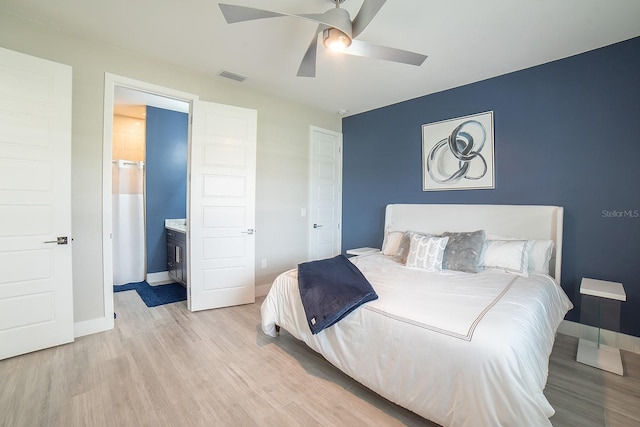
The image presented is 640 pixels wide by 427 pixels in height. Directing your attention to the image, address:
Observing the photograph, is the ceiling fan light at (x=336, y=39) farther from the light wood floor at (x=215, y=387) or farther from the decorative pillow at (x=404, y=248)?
the light wood floor at (x=215, y=387)

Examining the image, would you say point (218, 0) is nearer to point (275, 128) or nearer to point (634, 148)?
point (275, 128)

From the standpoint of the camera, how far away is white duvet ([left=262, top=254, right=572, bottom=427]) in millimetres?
1275

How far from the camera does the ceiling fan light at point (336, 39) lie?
1969mm

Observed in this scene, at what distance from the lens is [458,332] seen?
145cm

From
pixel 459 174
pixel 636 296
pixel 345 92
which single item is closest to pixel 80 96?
pixel 345 92

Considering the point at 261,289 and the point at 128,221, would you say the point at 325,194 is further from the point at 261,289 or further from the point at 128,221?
the point at 128,221

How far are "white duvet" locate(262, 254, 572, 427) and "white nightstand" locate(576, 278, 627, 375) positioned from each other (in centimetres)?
30

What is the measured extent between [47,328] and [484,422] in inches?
130

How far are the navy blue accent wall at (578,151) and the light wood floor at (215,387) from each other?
2.81 ft

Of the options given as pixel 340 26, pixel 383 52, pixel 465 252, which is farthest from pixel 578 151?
pixel 340 26

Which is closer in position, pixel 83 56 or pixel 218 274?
pixel 83 56

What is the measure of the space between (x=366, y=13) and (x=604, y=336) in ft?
11.5

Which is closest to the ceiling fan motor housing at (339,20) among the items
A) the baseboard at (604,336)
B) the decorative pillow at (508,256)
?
the decorative pillow at (508,256)

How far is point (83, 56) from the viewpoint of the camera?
2584 mm
